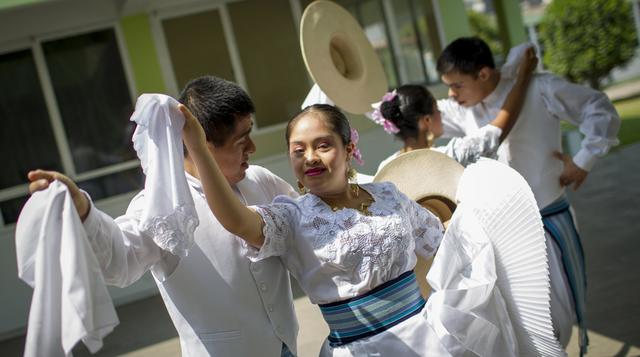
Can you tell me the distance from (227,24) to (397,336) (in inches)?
316

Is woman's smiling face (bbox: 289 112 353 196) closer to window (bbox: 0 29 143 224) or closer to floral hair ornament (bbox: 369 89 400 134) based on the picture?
floral hair ornament (bbox: 369 89 400 134)

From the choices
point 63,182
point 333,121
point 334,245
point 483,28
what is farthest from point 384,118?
point 483,28

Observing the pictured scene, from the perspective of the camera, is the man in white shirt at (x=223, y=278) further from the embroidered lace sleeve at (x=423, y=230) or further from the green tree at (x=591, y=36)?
the green tree at (x=591, y=36)

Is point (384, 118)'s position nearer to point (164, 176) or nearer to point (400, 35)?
point (164, 176)

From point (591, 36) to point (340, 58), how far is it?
21124 mm

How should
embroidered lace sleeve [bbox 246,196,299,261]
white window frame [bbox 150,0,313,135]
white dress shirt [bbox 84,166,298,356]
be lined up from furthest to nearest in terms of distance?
white window frame [bbox 150,0,313,135], white dress shirt [bbox 84,166,298,356], embroidered lace sleeve [bbox 246,196,299,261]

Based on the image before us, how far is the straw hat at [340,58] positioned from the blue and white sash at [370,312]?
1041 mm

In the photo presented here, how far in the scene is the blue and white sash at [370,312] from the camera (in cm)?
199

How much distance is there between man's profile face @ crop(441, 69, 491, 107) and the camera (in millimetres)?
3410

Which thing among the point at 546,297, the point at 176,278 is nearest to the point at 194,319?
the point at 176,278

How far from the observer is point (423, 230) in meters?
2.28

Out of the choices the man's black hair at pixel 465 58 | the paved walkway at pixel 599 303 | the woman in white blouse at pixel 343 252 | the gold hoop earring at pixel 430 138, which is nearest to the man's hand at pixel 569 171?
the man's black hair at pixel 465 58

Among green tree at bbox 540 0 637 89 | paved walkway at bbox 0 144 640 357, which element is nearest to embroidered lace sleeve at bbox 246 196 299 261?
paved walkway at bbox 0 144 640 357

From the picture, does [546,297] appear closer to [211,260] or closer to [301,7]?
[211,260]
